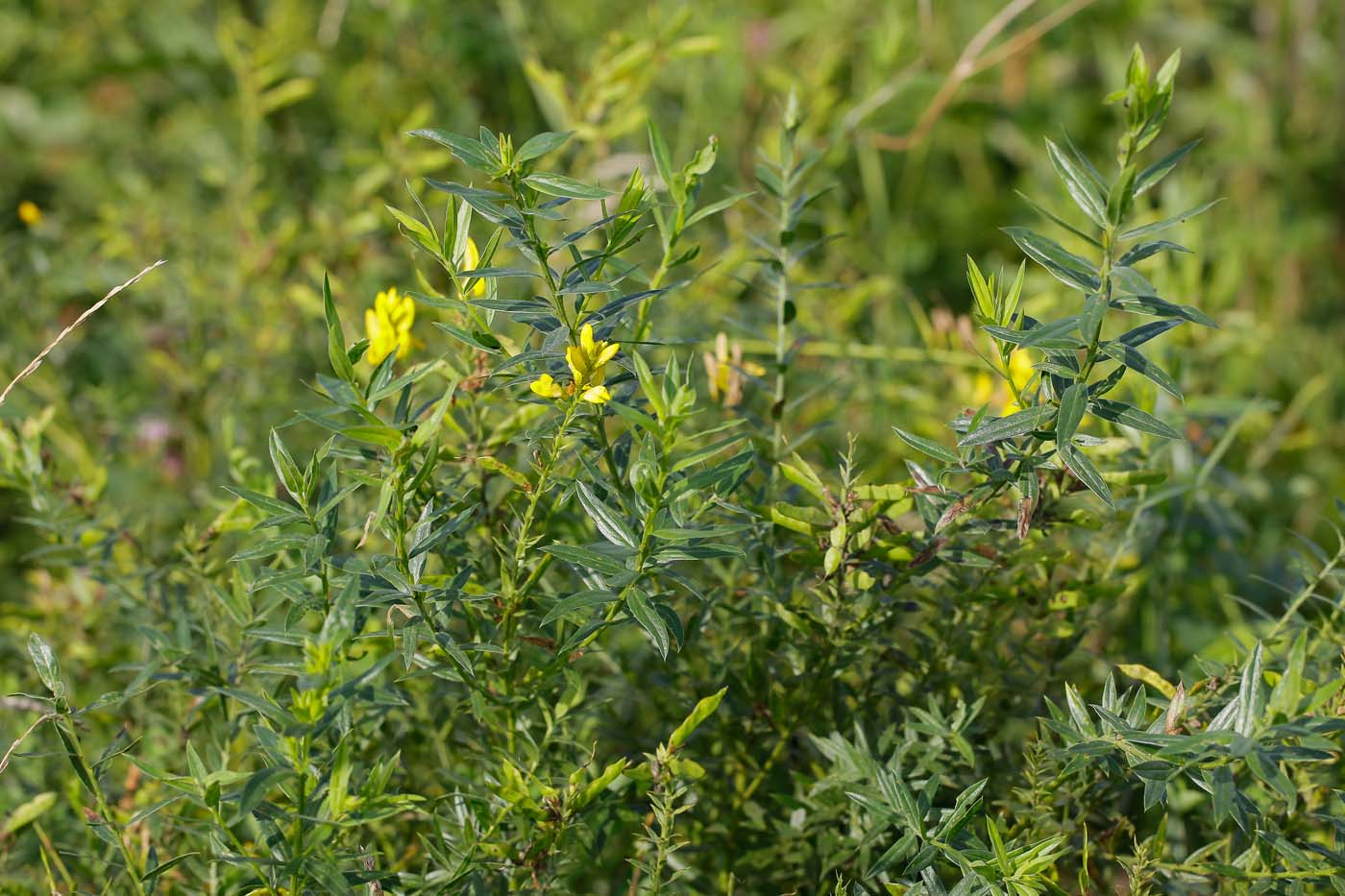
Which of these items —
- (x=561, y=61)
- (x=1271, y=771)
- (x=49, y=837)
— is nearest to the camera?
(x=1271, y=771)

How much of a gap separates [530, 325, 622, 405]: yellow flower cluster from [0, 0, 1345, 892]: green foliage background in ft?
0.95

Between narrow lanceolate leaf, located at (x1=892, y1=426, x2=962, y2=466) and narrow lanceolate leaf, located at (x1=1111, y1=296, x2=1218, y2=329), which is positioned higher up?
narrow lanceolate leaf, located at (x1=1111, y1=296, x2=1218, y2=329)

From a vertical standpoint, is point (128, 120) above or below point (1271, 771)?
above

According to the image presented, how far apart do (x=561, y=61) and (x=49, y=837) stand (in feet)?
6.03

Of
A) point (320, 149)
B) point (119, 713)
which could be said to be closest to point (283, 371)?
point (119, 713)

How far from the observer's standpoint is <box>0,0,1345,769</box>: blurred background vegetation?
177cm

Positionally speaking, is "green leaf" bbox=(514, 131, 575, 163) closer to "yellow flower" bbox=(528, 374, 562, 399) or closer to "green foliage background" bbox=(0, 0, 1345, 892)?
"yellow flower" bbox=(528, 374, 562, 399)

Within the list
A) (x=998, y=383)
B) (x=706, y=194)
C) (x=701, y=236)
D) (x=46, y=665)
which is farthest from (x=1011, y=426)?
(x=706, y=194)

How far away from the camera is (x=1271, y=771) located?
78 centimetres

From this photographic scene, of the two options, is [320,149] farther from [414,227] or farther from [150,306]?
[414,227]

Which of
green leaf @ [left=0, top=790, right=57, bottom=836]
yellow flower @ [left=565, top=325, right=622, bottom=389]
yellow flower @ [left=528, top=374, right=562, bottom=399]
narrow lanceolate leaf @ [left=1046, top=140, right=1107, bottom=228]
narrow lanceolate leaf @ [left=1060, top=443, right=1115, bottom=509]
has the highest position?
narrow lanceolate leaf @ [left=1046, top=140, right=1107, bottom=228]

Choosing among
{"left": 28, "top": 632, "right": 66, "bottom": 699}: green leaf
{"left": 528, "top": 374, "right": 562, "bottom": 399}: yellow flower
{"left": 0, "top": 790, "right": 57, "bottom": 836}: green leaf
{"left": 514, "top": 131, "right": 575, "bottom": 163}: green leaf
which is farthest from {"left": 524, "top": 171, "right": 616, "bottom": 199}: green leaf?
{"left": 0, "top": 790, "right": 57, "bottom": 836}: green leaf

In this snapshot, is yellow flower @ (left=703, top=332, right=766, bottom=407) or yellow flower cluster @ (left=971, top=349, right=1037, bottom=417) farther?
yellow flower cluster @ (left=971, top=349, right=1037, bottom=417)

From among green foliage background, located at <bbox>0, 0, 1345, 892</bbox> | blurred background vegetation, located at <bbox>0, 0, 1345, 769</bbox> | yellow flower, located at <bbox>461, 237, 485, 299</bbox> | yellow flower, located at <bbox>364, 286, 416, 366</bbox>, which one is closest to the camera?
yellow flower, located at <bbox>461, 237, 485, 299</bbox>
